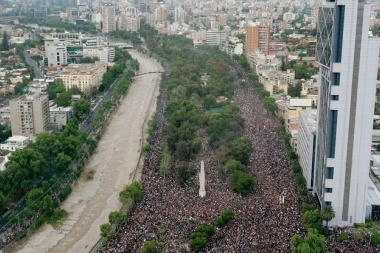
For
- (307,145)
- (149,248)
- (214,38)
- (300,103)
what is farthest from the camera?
(214,38)

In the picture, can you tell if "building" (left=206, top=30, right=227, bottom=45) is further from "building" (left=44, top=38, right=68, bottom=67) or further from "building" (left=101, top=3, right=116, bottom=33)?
"building" (left=44, top=38, right=68, bottom=67)

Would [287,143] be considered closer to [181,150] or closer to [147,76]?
[181,150]

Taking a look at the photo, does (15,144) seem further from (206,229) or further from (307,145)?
(307,145)

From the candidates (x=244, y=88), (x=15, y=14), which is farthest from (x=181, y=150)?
(x=15, y=14)

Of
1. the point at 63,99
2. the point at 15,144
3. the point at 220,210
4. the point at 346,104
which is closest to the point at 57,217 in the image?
the point at 220,210

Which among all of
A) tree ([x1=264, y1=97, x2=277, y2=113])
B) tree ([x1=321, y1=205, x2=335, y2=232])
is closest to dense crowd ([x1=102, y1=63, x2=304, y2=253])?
tree ([x1=321, y1=205, x2=335, y2=232])

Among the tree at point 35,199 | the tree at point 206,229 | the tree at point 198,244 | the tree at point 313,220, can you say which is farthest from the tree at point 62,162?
the tree at point 313,220
